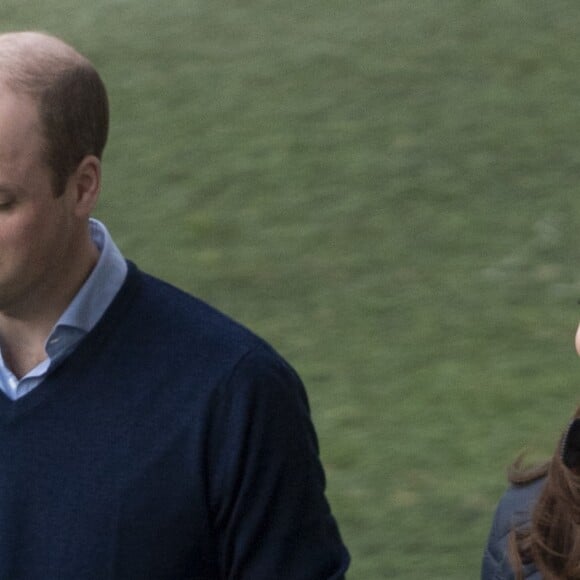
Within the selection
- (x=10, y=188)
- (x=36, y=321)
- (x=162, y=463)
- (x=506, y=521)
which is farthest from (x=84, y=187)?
(x=506, y=521)

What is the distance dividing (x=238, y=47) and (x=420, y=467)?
169 inches

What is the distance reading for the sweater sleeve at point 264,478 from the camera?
9.16 feet

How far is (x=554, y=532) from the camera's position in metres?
2.99

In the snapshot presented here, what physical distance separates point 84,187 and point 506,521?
1017mm

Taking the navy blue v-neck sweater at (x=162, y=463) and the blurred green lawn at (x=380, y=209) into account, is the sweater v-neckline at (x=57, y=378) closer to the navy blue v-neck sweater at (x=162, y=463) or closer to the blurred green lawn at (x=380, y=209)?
the navy blue v-neck sweater at (x=162, y=463)

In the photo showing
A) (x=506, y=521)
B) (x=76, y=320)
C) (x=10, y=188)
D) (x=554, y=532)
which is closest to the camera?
(x=10, y=188)

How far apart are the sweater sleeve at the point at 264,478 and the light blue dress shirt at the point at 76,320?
278 mm

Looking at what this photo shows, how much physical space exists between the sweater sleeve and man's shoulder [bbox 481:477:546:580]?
377mm

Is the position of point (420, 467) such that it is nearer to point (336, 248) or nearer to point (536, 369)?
point (536, 369)

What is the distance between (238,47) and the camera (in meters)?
9.75

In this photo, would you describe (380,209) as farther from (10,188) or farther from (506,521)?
(10,188)

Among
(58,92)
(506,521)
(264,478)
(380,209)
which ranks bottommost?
(380,209)

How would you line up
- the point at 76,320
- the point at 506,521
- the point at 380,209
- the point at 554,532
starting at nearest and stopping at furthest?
1. the point at 76,320
2. the point at 554,532
3. the point at 506,521
4. the point at 380,209

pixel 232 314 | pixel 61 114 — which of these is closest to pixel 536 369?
pixel 232 314
